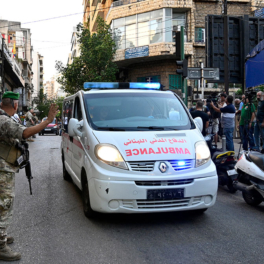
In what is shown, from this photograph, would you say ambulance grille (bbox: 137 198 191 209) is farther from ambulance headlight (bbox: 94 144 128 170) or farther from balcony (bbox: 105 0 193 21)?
balcony (bbox: 105 0 193 21)

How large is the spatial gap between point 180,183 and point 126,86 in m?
2.39

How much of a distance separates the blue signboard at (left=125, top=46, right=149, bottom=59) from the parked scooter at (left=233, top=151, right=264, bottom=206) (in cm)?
2245

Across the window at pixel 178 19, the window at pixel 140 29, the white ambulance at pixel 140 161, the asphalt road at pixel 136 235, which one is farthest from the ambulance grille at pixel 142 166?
the window at pixel 178 19

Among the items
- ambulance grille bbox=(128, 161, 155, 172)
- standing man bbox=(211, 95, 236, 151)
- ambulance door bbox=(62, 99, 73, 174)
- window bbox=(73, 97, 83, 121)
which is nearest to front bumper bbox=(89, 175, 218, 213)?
ambulance grille bbox=(128, 161, 155, 172)

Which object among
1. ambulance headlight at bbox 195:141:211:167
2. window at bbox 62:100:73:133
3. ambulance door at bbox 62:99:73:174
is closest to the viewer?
ambulance headlight at bbox 195:141:211:167

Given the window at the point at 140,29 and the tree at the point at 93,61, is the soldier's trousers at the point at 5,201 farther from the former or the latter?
the tree at the point at 93,61

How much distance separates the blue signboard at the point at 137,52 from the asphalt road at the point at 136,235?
886 inches

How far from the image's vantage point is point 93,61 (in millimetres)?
30719

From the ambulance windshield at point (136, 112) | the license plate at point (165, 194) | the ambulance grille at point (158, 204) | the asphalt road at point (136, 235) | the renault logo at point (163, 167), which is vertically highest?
the ambulance windshield at point (136, 112)

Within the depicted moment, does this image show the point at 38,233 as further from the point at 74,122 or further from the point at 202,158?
the point at 202,158

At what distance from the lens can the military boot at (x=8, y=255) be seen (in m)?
3.62

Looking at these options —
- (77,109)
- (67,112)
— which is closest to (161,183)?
(77,109)

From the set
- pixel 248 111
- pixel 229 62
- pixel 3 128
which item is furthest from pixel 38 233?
pixel 229 62

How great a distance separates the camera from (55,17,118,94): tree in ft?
97.6
